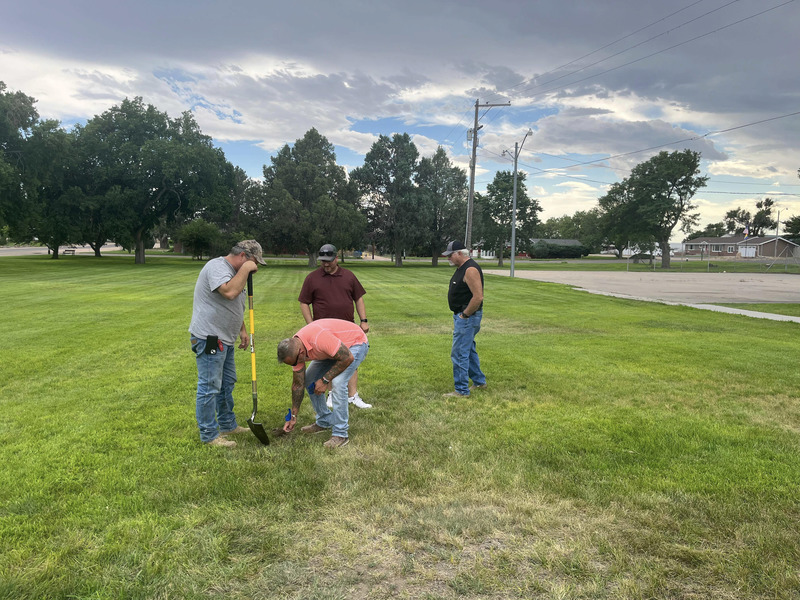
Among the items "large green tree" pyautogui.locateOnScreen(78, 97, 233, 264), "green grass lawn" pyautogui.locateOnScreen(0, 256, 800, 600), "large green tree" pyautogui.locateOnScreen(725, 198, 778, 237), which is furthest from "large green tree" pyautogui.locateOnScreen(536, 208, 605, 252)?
"green grass lawn" pyautogui.locateOnScreen(0, 256, 800, 600)

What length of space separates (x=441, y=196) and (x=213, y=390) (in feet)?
155

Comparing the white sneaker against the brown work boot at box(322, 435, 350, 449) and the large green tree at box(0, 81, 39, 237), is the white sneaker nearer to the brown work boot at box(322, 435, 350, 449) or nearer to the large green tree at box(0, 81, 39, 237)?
the brown work boot at box(322, 435, 350, 449)

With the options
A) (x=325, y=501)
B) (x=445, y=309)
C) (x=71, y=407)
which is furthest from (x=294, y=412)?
(x=445, y=309)

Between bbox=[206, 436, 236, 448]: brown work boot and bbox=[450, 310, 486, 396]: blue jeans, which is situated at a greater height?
bbox=[450, 310, 486, 396]: blue jeans

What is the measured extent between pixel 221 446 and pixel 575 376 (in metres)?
5.24

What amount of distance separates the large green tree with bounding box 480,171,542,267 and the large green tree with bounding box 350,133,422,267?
9.92 m

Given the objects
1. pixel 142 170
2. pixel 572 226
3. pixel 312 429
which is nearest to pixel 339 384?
pixel 312 429

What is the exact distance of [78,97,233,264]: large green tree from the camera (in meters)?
40.9

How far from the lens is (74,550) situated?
10.1ft

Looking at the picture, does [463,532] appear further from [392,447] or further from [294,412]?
[294,412]

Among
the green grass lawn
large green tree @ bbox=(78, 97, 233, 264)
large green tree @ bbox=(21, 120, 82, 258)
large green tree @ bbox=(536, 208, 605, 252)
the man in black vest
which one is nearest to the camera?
the green grass lawn

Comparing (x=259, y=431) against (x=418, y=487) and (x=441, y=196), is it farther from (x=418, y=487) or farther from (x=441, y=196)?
(x=441, y=196)

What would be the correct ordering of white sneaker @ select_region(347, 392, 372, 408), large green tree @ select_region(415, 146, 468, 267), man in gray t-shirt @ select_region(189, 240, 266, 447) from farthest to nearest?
large green tree @ select_region(415, 146, 468, 267)
white sneaker @ select_region(347, 392, 372, 408)
man in gray t-shirt @ select_region(189, 240, 266, 447)

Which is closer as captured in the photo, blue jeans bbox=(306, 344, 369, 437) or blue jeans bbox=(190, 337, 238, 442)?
blue jeans bbox=(190, 337, 238, 442)
